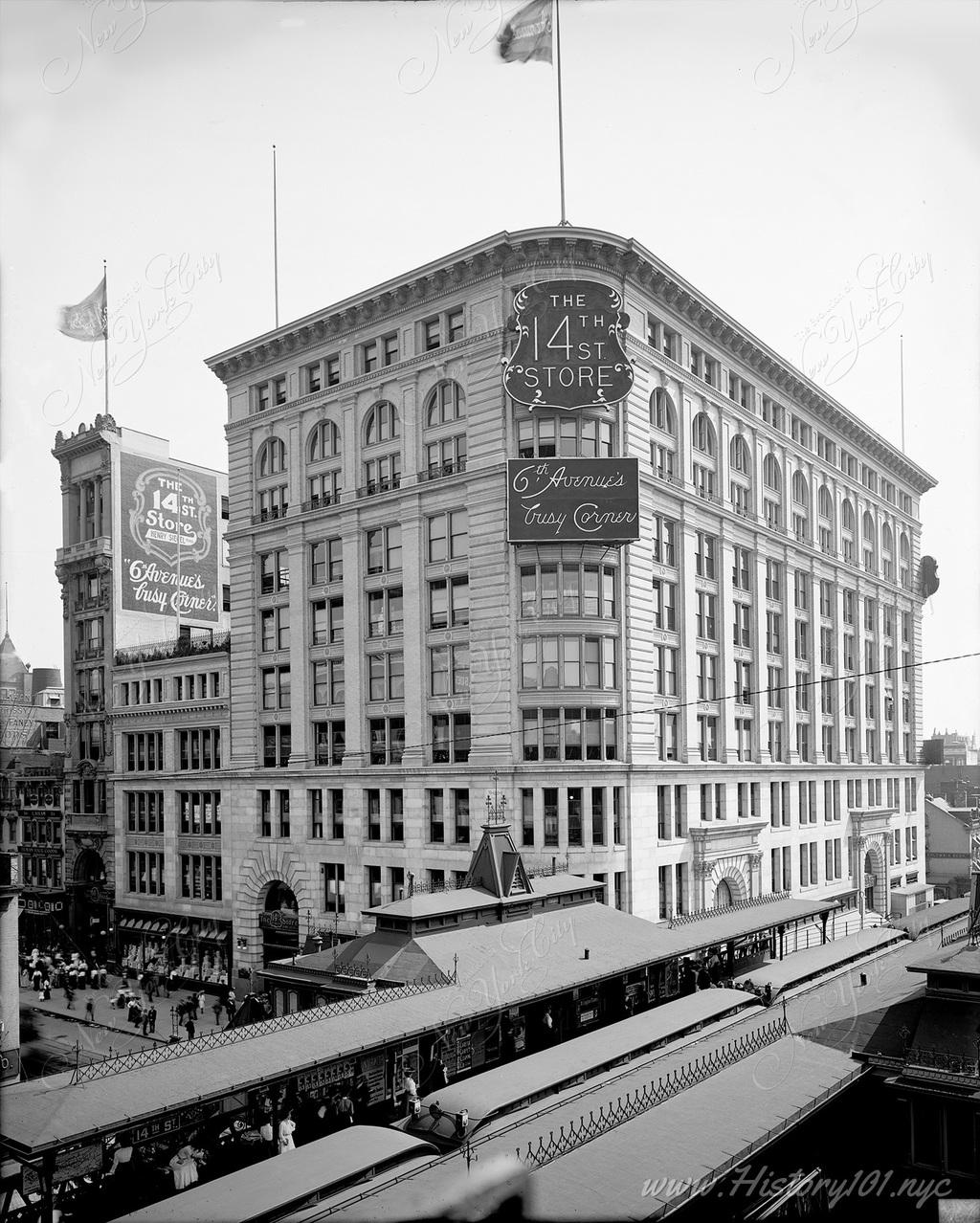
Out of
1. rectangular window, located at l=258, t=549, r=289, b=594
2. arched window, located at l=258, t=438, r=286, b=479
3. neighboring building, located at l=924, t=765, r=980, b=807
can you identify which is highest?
arched window, located at l=258, t=438, r=286, b=479

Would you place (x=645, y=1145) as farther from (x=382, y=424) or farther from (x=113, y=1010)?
(x=382, y=424)

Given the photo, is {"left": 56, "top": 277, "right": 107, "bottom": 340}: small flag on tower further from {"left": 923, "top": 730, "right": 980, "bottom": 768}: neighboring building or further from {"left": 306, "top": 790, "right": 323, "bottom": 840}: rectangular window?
{"left": 923, "top": 730, "right": 980, "bottom": 768}: neighboring building

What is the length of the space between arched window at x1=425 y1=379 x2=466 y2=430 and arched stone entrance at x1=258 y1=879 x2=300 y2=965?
26052mm

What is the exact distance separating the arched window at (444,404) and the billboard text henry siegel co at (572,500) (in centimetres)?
588

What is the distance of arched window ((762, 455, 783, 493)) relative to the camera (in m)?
66.3

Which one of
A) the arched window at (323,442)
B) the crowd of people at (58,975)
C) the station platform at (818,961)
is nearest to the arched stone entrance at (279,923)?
the crowd of people at (58,975)

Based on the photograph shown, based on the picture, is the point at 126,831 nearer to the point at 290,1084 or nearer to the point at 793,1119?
the point at 290,1084

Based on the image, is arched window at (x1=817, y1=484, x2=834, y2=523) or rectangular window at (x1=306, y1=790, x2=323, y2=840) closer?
rectangular window at (x1=306, y1=790, x2=323, y2=840)

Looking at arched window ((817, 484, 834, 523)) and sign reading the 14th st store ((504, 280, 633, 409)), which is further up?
sign reading the 14th st store ((504, 280, 633, 409))

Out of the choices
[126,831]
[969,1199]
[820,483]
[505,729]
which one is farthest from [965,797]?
[969,1199]

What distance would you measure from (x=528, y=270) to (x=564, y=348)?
13.7ft

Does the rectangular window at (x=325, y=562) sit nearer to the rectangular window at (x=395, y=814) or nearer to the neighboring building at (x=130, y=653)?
the neighboring building at (x=130, y=653)

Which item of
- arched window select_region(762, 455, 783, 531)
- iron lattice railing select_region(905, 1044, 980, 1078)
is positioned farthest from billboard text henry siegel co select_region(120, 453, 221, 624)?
iron lattice railing select_region(905, 1044, 980, 1078)

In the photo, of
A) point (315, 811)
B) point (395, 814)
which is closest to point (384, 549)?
point (395, 814)
